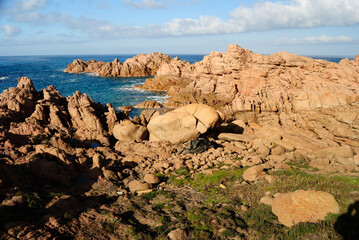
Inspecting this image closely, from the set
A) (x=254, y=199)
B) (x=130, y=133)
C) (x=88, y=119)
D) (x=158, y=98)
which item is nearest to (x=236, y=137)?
(x=130, y=133)

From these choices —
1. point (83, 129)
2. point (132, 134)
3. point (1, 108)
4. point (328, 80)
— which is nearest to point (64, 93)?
point (1, 108)

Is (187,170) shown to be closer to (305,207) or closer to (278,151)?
(278,151)

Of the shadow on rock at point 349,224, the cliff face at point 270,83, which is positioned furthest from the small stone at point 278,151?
the cliff face at point 270,83

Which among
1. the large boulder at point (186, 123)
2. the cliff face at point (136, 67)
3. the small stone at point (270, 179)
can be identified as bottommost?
the small stone at point (270, 179)

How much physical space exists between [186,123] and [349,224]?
13057 mm

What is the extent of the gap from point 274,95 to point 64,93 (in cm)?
4642

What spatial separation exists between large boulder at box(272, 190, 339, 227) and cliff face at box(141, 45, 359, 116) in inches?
801

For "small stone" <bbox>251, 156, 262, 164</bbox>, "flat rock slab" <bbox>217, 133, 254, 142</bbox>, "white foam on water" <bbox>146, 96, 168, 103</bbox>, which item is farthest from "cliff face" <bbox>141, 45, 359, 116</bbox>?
"small stone" <bbox>251, 156, 262, 164</bbox>

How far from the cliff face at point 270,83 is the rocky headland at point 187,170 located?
8.8 inches

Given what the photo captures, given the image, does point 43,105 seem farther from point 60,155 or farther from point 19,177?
point 19,177

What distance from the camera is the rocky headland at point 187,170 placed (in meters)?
8.62

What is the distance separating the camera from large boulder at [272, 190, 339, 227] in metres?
8.53

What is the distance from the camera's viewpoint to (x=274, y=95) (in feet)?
101

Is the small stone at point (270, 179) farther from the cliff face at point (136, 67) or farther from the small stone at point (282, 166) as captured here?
the cliff face at point (136, 67)
